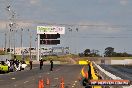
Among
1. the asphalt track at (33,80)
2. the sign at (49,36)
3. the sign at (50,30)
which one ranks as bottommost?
the asphalt track at (33,80)

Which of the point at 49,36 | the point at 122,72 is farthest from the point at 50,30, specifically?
the point at 122,72

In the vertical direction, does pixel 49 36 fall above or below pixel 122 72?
above

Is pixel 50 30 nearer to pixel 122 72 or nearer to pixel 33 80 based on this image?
pixel 122 72

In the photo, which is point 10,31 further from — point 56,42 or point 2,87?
point 2,87

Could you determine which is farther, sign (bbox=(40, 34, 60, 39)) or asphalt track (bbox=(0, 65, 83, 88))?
sign (bbox=(40, 34, 60, 39))

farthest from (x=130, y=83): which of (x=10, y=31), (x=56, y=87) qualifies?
(x=10, y=31)

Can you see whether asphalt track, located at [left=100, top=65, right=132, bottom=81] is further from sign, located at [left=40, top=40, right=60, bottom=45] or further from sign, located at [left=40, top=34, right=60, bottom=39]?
sign, located at [left=40, top=34, right=60, bottom=39]

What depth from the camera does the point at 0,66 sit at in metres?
56.7

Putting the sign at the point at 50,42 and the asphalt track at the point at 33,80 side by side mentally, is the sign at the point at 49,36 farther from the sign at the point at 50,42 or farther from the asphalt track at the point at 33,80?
the asphalt track at the point at 33,80

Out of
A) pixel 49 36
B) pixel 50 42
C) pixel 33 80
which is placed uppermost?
pixel 49 36

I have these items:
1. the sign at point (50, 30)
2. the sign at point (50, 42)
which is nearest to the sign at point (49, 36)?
the sign at point (50, 30)

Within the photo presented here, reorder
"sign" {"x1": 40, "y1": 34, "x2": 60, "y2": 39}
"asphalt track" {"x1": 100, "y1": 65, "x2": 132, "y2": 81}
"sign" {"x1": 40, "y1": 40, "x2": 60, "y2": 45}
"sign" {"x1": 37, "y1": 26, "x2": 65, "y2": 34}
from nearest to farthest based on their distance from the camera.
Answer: "asphalt track" {"x1": 100, "y1": 65, "x2": 132, "y2": 81}
"sign" {"x1": 40, "y1": 40, "x2": 60, "y2": 45}
"sign" {"x1": 40, "y1": 34, "x2": 60, "y2": 39}
"sign" {"x1": 37, "y1": 26, "x2": 65, "y2": 34}

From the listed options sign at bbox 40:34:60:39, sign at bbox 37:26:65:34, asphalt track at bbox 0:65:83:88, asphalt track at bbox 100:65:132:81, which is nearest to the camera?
asphalt track at bbox 0:65:83:88

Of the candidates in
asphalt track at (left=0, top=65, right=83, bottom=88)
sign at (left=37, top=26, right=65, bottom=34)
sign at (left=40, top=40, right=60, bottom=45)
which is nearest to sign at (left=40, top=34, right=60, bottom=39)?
sign at (left=37, top=26, right=65, bottom=34)
